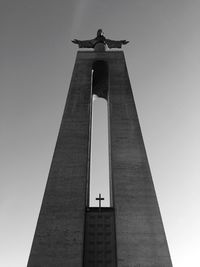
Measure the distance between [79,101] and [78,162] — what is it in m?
3.54

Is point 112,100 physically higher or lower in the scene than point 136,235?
higher

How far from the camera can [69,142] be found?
13.7 metres

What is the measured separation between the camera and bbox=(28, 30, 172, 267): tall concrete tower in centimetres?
1043

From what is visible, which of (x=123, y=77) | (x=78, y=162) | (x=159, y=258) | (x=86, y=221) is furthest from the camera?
(x=123, y=77)

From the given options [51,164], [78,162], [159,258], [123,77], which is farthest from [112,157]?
[123,77]

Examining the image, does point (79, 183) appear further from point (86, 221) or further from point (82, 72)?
point (82, 72)

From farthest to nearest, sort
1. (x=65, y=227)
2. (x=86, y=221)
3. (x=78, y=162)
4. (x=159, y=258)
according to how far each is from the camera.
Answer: (x=78, y=162) < (x=86, y=221) < (x=65, y=227) < (x=159, y=258)

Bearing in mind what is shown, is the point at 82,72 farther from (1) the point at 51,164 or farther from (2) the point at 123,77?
(1) the point at 51,164

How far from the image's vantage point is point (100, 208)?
12055mm

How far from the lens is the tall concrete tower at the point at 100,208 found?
10.4 meters

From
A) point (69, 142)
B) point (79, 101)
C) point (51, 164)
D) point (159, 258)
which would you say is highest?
point (79, 101)

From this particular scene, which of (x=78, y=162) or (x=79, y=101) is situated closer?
(x=78, y=162)

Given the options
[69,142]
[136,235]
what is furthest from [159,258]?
[69,142]

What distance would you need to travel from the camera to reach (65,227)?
433 inches
